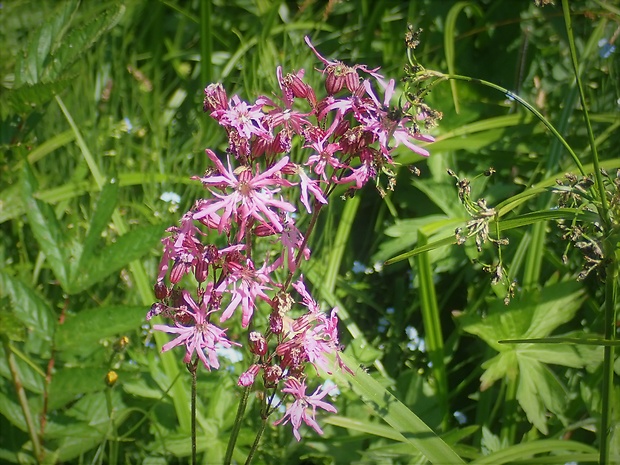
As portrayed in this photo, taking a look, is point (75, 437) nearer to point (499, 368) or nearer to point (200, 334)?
point (200, 334)

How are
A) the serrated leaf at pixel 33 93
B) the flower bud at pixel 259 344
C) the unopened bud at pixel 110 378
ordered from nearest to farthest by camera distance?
the flower bud at pixel 259 344 < the unopened bud at pixel 110 378 < the serrated leaf at pixel 33 93

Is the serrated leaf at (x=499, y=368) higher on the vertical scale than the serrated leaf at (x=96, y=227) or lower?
lower

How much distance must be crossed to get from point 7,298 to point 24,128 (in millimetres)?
788

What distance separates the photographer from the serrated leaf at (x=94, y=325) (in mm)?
1689

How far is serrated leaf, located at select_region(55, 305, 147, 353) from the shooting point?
1689 millimetres

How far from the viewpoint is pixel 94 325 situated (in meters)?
1.70

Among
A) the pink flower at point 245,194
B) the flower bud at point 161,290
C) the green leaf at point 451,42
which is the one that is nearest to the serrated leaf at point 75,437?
the flower bud at point 161,290

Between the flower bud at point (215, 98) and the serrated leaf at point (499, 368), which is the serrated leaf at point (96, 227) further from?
the serrated leaf at point (499, 368)

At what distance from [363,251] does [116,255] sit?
1021 mm

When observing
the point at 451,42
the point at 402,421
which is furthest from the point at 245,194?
the point at 451,42

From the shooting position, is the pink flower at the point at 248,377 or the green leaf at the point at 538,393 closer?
the pink flower at the point at 248,377

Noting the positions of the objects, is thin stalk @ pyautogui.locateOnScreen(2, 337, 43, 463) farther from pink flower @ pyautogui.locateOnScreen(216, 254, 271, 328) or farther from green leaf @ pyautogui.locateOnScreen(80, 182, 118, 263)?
pink flower @ pyautogui.locateOnScreen(216, 254, 271, 328)

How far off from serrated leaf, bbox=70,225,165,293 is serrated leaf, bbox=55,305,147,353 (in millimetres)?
73

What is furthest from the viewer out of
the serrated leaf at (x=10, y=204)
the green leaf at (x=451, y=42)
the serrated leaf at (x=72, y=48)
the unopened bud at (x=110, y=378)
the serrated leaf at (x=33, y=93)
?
the green leaf at (x=451, y=42)
